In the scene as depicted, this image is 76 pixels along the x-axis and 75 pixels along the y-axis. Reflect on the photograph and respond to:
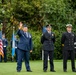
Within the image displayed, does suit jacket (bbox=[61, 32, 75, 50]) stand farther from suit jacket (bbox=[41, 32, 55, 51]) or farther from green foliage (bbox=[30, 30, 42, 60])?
green foliage (bbox=[30, 30, 42, 60])

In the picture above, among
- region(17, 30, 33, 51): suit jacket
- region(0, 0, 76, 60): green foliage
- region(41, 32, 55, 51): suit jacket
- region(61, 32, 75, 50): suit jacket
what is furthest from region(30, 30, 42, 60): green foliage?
region(17, 30, 33, 51): suit jacket

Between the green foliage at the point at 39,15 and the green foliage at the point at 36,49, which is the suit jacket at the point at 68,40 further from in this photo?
the green foliage at the point at 39,15

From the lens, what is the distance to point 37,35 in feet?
113

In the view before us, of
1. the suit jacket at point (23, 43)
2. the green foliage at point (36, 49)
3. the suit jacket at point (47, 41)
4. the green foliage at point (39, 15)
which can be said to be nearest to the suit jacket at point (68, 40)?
the suit jacket at point (47, 41)

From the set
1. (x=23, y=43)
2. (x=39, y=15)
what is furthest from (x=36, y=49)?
(x=23, y=43)

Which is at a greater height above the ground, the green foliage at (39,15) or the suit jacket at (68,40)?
the green foliage at (39,15)

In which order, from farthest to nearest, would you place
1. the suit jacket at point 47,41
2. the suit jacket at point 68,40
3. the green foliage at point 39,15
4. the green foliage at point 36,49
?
the green foliage at point 39,15 → the green foliage at point 36,49 → the suit jacket at point 47,41 → the suit jacket at point 68,40

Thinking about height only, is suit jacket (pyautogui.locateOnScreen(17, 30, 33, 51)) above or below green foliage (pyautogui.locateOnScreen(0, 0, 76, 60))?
below

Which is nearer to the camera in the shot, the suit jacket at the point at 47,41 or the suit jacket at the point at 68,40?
the suit jacket at the point at 68,40

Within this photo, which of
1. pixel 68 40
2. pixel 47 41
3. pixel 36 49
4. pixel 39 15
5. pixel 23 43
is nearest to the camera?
pixel 23 43

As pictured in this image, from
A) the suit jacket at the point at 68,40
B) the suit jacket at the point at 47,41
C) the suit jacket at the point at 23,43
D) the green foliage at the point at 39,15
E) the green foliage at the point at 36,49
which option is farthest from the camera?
the green foliage at the point at 39,15

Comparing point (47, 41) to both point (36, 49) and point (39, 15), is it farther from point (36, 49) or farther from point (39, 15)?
point (39, 15)

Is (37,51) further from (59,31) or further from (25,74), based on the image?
(25,74)

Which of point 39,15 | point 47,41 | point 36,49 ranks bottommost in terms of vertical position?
point 47,41
